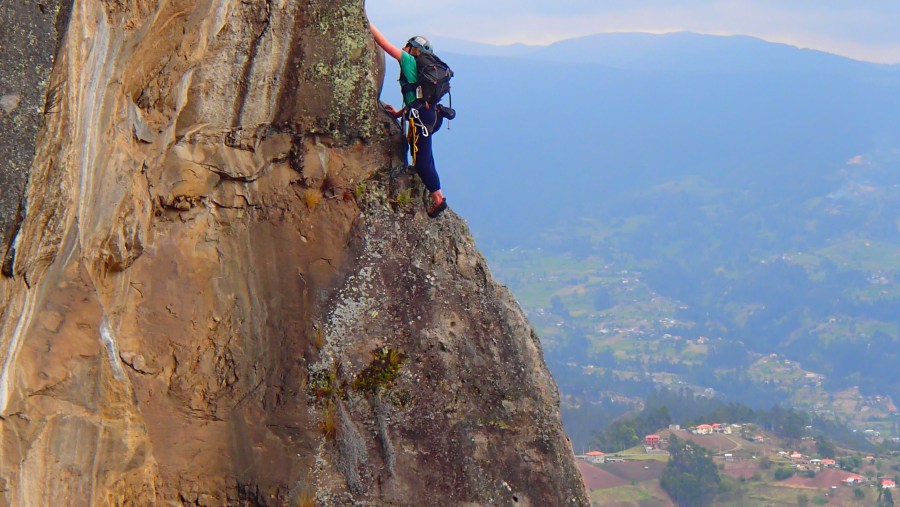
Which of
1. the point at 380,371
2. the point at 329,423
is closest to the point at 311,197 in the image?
the point at 380,371

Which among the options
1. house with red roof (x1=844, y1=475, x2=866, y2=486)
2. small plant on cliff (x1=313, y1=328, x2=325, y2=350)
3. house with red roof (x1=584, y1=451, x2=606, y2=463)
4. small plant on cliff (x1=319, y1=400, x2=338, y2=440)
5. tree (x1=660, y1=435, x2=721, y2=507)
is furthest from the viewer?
house with red roof (x1=584, y1=451, x2=606, y2=463)

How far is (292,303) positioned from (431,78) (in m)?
3.48

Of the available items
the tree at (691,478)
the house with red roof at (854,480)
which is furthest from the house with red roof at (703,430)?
the house with red roof at (854,480)

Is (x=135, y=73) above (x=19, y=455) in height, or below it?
above

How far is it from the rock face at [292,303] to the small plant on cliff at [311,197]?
0.02 m

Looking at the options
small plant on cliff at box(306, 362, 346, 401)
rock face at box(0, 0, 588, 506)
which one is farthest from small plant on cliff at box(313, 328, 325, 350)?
small plant on cliff at box(306, 362, 346, 401)

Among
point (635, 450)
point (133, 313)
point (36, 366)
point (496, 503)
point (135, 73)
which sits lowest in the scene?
point (496, 503)

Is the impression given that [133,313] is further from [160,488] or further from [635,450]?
[635,450]

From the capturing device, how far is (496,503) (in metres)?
10.4

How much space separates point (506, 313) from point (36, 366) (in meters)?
5.90

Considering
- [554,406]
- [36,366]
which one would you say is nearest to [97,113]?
[36,366]

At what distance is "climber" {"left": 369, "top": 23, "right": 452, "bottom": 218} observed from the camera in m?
11.1

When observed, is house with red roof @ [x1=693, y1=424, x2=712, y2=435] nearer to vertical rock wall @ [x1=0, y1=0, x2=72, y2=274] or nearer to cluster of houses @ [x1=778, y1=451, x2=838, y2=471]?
cluster of houses @ [x1=778, y1=451, x2=838, y2=471]

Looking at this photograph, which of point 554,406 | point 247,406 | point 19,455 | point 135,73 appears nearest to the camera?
point 19,455
